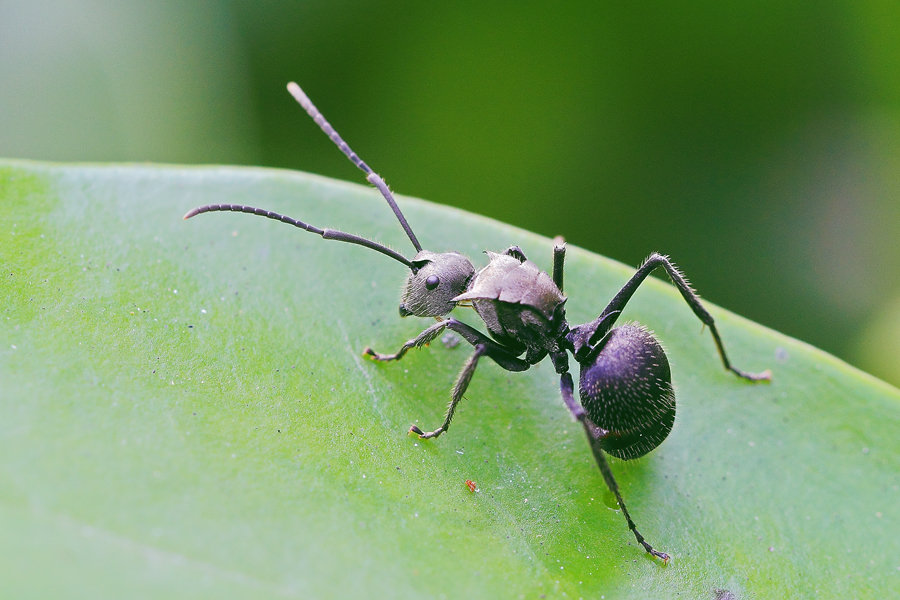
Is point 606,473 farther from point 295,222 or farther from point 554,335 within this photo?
point 295,222

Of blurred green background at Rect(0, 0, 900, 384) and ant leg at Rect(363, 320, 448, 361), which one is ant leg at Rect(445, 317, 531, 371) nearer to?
ant leg at Rect(363, 320, 448, 361)

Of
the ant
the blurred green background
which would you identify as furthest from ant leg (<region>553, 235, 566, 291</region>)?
the blurred green background

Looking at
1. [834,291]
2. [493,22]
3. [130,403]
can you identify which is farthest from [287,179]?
[834,291]

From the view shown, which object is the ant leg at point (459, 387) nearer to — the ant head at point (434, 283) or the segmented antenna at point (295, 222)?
the ant head at point (434, 283)

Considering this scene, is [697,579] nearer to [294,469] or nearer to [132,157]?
[294,469]

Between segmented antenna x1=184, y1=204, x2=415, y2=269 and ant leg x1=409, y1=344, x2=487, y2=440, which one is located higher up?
segmented antenna x1=184, y1=204, x2=415, y2=269

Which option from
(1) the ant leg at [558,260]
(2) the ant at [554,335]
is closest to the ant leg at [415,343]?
(2) the ant at [554,335]
